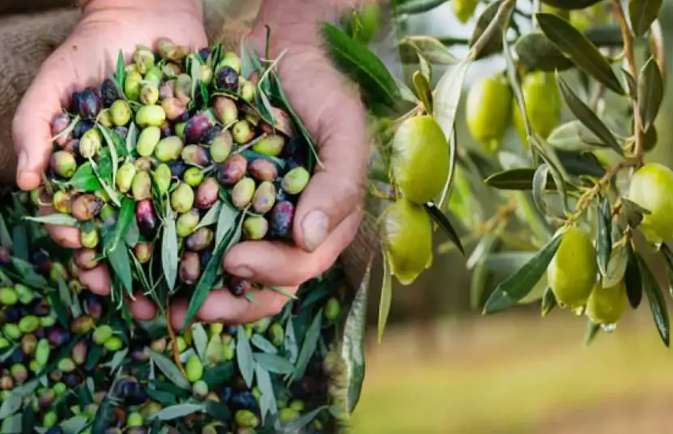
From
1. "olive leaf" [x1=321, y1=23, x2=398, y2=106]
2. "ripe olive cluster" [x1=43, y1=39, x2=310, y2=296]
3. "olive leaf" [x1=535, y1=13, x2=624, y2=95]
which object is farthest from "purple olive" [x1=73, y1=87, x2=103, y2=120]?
"olive leaf" [x1=535, y1=13, x2=624, y2=95]

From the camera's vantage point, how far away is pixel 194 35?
404 mm

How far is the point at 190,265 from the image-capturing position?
1.23 ft

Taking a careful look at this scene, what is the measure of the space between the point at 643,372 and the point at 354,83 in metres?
0.63

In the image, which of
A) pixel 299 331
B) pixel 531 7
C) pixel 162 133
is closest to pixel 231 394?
pixel 299 331

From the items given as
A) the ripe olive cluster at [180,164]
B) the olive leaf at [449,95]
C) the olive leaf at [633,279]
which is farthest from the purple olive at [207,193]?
the olive leaf at [633,279]

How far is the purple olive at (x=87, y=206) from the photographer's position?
367 mm

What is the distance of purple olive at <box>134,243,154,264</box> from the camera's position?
1.22 feet

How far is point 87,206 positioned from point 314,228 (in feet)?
0.33

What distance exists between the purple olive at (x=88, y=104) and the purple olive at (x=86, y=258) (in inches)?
2.4

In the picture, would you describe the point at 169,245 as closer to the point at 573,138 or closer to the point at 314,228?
the point at 314,228

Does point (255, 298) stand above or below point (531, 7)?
below

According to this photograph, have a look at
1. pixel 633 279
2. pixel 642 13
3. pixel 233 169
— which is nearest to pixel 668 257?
pixel 633 279

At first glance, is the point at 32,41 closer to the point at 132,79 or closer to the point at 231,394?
the point at 132,79

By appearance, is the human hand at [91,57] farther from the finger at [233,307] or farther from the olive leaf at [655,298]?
the olive leaf at [655,298]
